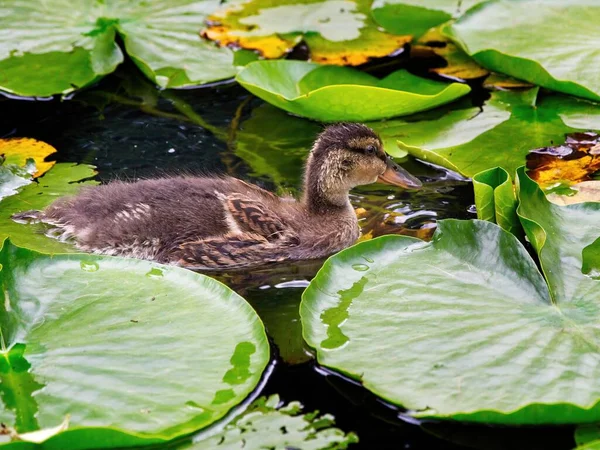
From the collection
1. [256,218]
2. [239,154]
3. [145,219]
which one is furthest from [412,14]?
[145,219]

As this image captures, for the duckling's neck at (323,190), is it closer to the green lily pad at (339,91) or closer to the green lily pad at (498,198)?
the green lily pad at (339,91)

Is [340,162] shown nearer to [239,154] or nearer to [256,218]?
[256,218]

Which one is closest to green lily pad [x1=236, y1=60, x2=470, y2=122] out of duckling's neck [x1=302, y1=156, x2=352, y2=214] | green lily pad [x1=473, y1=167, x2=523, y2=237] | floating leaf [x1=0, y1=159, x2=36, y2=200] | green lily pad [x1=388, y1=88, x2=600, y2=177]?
green lily pad [x1=388, y1=88, x2=600, y2=177]

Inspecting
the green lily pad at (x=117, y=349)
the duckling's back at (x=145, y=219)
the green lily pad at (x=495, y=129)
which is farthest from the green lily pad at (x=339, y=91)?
the green lily pad at (x=117, y=349)

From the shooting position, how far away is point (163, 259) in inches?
181

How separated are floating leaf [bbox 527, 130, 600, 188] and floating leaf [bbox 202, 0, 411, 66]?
1625mm

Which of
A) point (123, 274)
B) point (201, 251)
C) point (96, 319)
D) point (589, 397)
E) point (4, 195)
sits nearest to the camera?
point (589, 397)

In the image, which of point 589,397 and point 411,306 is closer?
point 589,397

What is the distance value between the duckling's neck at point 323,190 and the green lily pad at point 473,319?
0.84m

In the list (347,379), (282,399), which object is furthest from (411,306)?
(282,399)

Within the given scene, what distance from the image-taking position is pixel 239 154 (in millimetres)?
5523

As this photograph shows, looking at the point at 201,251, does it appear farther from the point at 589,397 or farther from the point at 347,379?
the point at 589,397

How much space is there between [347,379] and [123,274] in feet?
3.31

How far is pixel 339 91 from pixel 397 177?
63 centimetres
